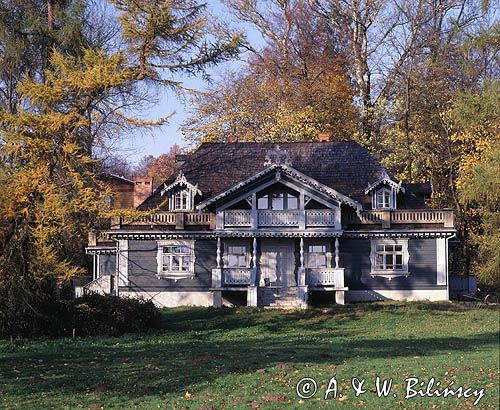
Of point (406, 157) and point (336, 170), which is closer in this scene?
point (336, 170)

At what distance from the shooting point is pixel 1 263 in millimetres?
24703

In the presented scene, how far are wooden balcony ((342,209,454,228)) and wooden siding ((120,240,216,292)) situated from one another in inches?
264

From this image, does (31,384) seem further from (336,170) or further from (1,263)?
(336,170)

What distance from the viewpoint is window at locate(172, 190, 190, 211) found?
38062 mm

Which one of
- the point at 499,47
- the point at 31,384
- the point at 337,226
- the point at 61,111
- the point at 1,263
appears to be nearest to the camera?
the point at 31,384

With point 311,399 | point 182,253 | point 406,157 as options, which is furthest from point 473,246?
point 311,399

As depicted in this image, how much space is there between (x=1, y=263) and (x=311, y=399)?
515 inches

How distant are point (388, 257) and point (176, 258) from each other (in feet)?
32.9

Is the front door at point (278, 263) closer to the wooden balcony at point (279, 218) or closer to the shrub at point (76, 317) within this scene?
the wooden balcony at point (279, 218)

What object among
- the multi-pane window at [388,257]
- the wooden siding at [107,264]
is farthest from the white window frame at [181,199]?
the multi-pane window at [388,257]

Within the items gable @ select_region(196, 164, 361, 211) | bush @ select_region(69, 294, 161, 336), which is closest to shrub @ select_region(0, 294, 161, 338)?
bush @ select_region(69, 294, 161, 336)

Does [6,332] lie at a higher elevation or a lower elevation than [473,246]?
lower

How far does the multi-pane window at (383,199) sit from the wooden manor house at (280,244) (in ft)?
0.16

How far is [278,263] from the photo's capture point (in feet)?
125
